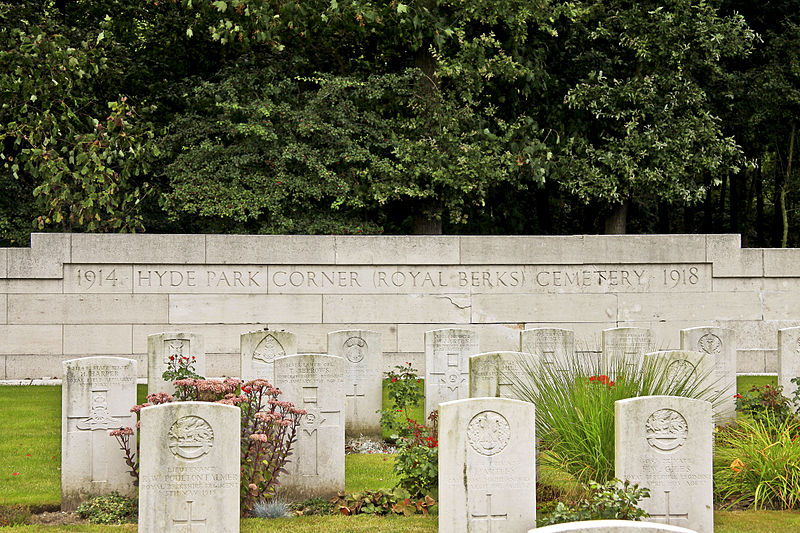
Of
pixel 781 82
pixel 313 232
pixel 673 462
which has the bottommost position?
pixel 673 462

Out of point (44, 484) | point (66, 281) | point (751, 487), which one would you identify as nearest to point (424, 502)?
point (751, 487)

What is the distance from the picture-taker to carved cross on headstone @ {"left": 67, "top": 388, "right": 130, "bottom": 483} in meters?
6.66

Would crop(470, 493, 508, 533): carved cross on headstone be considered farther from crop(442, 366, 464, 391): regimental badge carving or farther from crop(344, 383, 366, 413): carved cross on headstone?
crop(344, 383, 366, 413): carved cross on headstone

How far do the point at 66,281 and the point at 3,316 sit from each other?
40.2 inches

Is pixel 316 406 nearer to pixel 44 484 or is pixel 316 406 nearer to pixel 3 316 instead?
pixel 44 484

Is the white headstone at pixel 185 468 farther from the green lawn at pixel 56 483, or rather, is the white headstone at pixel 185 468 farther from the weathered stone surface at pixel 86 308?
the weathered stone surface at pixel 86 308

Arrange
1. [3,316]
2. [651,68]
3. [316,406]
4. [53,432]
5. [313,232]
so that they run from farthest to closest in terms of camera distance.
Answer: [651,68], [313,232], [3,316], [53,432], [316,406]

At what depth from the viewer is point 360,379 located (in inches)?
373

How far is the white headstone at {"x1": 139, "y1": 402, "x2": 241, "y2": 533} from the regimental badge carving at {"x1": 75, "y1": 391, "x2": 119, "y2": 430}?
1.52 m

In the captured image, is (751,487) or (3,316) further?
(3,316)

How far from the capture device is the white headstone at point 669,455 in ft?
18.0

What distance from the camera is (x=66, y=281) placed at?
1255cm

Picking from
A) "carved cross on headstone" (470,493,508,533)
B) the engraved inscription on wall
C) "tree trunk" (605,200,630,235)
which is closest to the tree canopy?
"tree trunk" (605,200,630,235)

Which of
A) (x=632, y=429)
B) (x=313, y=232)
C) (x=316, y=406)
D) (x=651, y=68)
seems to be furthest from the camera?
(x=651, y=68)
